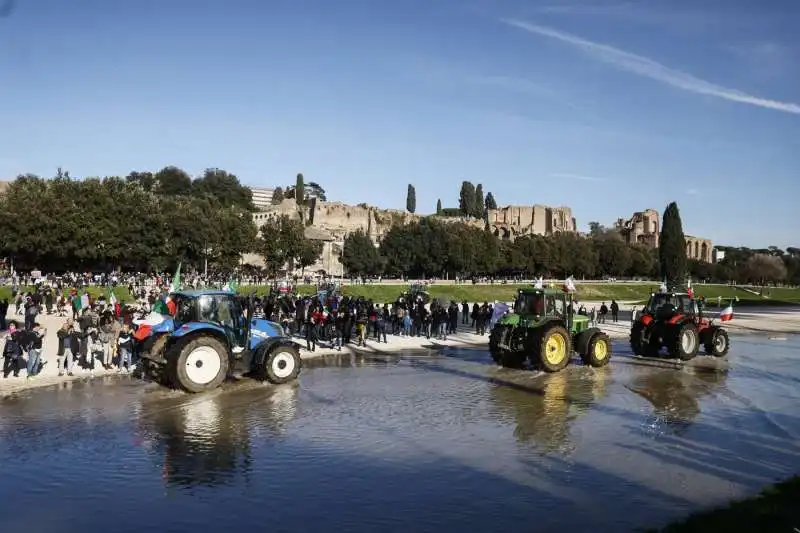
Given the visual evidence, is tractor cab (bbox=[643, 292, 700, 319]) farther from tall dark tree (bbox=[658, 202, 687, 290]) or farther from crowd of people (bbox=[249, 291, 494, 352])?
tall dark tree (bbox=[658, 202, 687, 290])

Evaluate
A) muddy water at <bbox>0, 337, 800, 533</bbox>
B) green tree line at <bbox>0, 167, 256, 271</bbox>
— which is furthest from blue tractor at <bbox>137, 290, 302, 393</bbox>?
green tree line at <bbox>0, 167, 256, 271</bbox>

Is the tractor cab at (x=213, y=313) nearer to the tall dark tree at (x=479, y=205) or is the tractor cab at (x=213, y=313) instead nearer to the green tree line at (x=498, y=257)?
the green tree line at (x=498, y=257)

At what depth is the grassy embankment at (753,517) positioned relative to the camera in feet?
24.2

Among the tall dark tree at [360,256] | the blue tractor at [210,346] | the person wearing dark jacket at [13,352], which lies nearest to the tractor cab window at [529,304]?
the blue tractor at [210,346]

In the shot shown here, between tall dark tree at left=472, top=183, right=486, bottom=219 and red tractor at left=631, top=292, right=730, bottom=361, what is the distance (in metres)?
138

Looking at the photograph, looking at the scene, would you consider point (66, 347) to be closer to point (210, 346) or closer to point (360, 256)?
point (210, 346)

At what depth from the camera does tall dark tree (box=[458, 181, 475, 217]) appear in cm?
16488

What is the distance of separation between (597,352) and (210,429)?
12.4 meters

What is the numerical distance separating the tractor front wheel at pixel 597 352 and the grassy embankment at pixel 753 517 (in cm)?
1190

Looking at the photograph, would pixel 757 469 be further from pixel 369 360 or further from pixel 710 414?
pixel 369 360

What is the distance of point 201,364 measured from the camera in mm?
15094

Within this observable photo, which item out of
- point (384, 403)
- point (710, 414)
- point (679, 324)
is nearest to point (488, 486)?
point (384, 403)

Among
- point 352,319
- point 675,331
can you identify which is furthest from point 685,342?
point 352,319

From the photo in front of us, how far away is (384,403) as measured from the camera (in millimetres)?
15000
